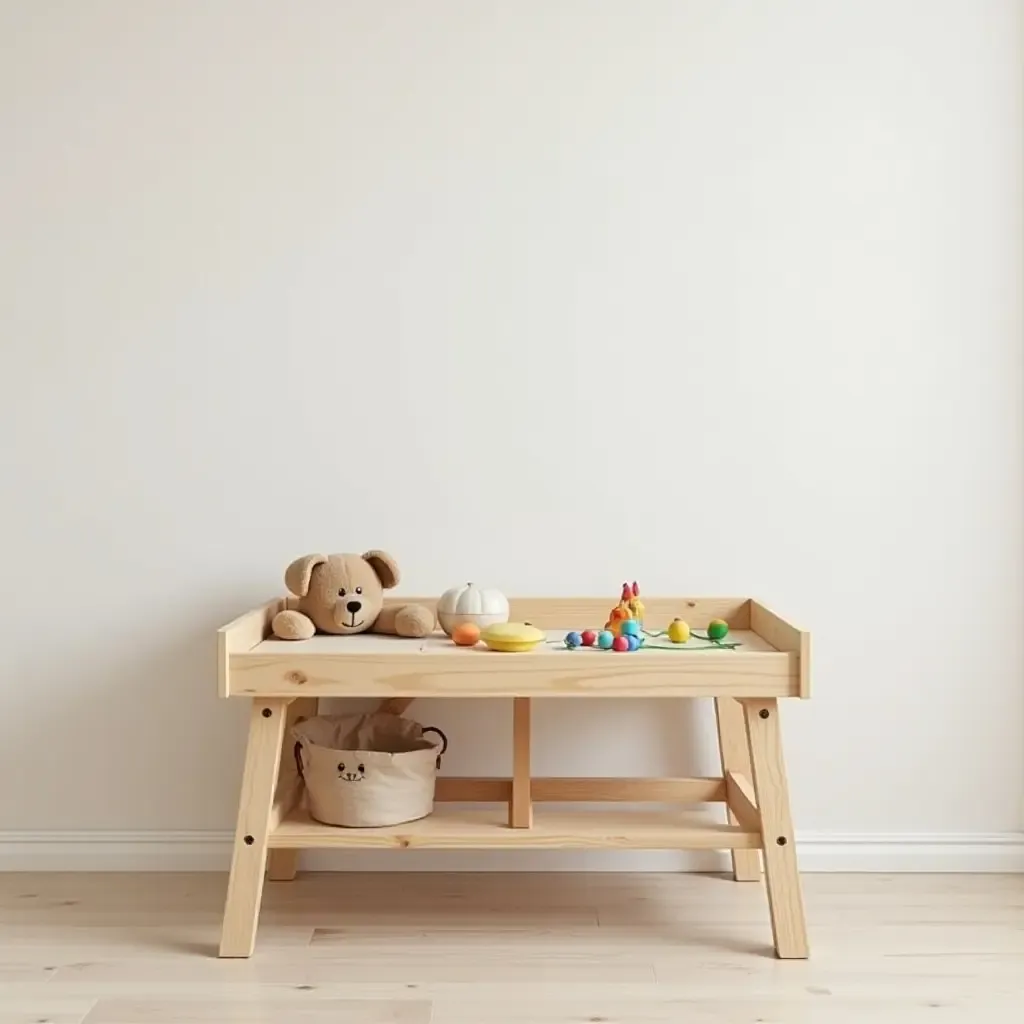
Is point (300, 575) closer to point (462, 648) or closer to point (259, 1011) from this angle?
point (462, 648)

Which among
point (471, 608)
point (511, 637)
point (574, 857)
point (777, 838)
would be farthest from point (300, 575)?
point (777, 838)

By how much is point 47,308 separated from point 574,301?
1.08 metres

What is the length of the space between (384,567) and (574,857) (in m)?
0.73

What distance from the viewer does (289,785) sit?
8.30 feet

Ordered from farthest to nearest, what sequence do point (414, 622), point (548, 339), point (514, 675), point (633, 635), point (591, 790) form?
1. point (548, 339)
2. point (591, 790)
3. point (414, 622)
4. point (633, 635)
5. point (514, 675)

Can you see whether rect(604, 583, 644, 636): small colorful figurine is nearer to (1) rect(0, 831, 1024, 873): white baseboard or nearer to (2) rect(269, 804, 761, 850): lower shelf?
(2) rect(269, 804, 761, 850): lower shelf

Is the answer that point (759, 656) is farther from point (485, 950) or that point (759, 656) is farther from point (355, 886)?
point (355, 886)

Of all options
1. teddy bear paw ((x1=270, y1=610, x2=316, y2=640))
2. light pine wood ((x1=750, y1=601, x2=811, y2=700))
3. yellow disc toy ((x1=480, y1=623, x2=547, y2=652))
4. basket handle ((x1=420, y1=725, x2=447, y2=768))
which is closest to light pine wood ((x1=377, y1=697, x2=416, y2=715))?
basket handle ((x1=420, y1=725, x2=447, y2=768))

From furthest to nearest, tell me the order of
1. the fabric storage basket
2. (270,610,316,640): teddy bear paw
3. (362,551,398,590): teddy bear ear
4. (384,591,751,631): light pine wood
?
(384,591,751,631): light pine wood, (362,551,398,590): teddy bear ear, (270,610,316,640): teddy bear paw, the fabric storage basket

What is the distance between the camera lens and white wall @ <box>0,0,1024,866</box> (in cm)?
270

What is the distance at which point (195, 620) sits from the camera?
2752 mm

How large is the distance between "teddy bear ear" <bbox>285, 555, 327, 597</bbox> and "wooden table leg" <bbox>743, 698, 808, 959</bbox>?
0.83m

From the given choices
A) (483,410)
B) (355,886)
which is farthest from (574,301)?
(355,886)

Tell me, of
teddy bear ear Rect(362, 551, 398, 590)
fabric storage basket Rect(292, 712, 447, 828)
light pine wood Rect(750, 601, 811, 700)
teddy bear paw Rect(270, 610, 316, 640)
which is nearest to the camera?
light pine wood Rect(750, 601, 811, 700)
